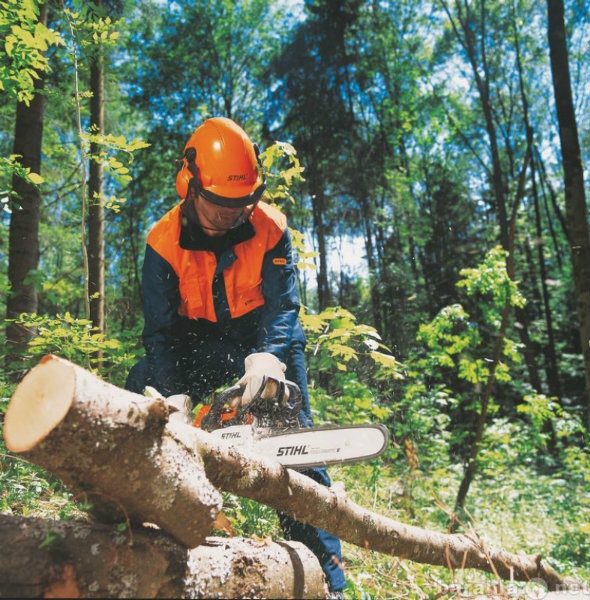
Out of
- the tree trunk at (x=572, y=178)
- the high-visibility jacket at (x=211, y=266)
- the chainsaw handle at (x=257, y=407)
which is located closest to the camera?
the chainsaw handle at (x=257, y=407)

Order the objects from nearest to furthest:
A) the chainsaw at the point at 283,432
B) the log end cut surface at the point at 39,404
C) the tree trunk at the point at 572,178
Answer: the log end cut surface at the point at 39,404
the chainsaw at the point at 283,432
the tree trunk at the point at 572,178

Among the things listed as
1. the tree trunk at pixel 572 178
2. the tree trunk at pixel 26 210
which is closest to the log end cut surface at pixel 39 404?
the tree trunk at pixel 26 210

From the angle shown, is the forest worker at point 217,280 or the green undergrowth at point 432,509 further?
the forest worker at point 217,280

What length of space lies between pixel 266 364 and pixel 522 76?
55.6 feet

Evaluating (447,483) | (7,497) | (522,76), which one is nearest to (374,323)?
(447,483)

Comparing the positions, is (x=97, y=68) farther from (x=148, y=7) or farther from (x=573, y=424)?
(x=573, y=424)

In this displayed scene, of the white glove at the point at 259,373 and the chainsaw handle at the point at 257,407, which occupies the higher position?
the white glove at the point at 259,373

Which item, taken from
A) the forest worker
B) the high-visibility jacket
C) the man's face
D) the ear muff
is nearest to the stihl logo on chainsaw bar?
the forest worker

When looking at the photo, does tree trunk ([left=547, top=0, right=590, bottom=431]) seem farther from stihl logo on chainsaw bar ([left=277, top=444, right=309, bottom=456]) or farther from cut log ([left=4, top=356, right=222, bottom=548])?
cut log ([left=4, top=356, right=222, bottom=548])

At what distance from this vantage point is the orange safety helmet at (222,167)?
7.61ft

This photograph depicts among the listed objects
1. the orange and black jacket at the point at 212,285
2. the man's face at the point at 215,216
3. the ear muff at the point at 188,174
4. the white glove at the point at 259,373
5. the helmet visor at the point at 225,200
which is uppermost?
the ear muff at the point at 188,174

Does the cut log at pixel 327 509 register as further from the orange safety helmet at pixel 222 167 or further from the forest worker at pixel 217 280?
the orange safety helmet at pixel 222 167

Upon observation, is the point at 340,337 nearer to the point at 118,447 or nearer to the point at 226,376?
the point at 226,376

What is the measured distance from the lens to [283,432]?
180 cm
